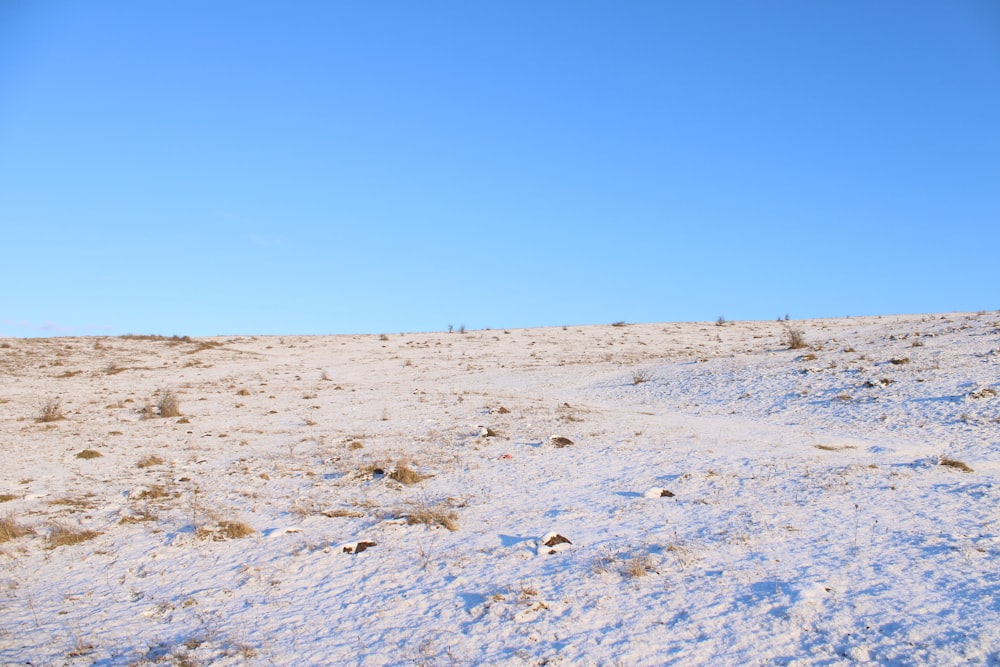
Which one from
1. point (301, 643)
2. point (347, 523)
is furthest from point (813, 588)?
point (347, 523)

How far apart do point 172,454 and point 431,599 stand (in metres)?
8.72

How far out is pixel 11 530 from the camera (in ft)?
27.3

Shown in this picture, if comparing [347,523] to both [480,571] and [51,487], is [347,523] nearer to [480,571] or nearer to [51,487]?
[480,571]

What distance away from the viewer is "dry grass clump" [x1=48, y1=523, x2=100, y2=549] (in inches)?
319

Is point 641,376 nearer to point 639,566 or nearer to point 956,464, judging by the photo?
point 956,464

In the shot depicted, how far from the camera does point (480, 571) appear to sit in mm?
6988

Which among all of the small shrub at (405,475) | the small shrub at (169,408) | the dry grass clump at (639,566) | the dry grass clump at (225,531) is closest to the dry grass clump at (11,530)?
the dry grass clump at (225,531)

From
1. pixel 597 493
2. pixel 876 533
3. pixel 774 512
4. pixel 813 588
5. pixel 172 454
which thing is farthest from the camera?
pixel 172 454

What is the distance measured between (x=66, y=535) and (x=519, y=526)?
5.56 meters

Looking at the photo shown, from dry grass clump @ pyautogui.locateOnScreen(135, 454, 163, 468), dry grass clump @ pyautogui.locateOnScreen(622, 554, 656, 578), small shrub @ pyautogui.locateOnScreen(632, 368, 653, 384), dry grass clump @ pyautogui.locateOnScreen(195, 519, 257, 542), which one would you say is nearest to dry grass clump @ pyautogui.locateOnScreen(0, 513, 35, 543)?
dry grass clump @ pyautogui.locateOnScreen(195, 519, 257, 542)

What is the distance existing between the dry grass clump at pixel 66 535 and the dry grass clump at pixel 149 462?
11.2ft

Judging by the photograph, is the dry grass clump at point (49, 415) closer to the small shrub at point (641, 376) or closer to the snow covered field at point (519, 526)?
the snow covered field at point (519, 526)

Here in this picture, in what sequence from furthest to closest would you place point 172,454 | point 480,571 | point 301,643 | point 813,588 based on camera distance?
point 172,454
point 480,571
point 813,588
point 301,643

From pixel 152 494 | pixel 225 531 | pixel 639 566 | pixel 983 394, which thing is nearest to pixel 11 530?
pixel 152 494
